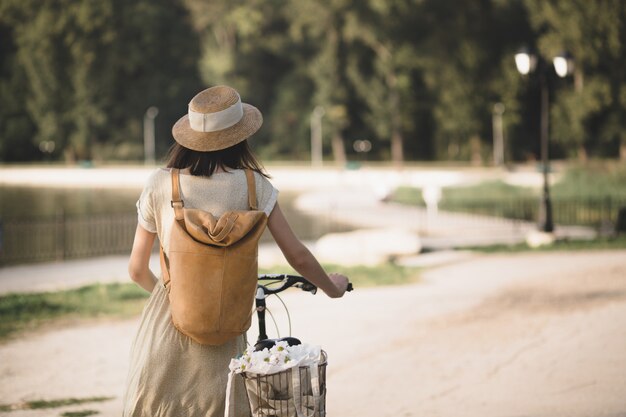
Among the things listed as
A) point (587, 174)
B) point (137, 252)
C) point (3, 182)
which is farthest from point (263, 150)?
point (137, 252)

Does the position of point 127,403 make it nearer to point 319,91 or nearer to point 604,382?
point 604,382

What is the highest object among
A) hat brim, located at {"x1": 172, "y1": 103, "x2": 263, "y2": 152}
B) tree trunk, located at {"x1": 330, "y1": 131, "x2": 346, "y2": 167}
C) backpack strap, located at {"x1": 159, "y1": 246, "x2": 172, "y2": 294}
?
tree trunk, located at {"x1": 330, "y1": 131, "x2": 346, "y2": 167}

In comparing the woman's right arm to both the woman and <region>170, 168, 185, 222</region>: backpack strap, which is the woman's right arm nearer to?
the woman

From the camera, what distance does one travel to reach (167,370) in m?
3.32

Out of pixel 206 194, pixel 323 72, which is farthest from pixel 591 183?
pixel 323 72

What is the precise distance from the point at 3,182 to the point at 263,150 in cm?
2217

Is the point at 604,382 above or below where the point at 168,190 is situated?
below

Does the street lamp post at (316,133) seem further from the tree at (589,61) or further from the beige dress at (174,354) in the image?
the beige dress at (174,354)

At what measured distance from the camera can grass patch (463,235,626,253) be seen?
17.9 metres

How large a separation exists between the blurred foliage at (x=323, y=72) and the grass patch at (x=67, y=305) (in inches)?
2035

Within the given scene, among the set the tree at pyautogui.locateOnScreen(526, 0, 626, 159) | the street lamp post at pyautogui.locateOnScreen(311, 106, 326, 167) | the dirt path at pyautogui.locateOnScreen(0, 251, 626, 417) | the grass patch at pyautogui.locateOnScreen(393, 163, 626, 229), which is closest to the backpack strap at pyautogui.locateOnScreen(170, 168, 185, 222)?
the dirt path at pyautogui.locateOnScreen(0, 251, 626, 417)

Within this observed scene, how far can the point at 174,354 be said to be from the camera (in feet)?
10.9

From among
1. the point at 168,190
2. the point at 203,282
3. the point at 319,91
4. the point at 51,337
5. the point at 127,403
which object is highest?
the point at 319,91

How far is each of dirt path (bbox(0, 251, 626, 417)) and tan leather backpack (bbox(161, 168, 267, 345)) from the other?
354cm
